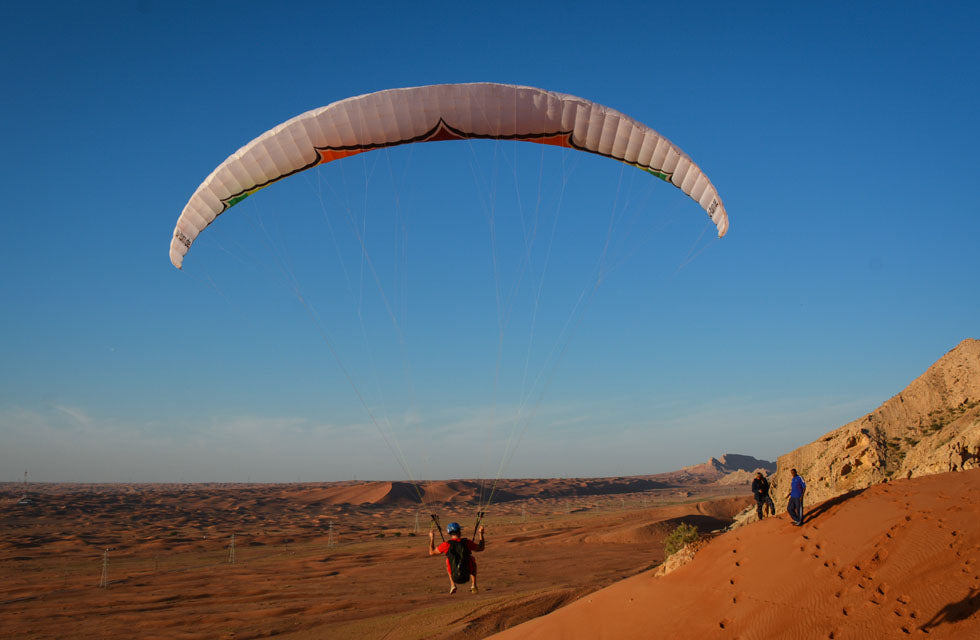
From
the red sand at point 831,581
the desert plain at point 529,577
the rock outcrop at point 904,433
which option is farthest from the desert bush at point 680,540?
the rock outcrop at point 904,433

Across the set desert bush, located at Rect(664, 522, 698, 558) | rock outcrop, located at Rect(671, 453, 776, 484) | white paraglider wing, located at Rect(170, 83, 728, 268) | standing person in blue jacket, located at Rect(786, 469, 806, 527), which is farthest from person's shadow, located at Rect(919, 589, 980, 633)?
rock outcrop, located at Rect(671, 453, 776, 484)

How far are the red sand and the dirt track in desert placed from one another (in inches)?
217

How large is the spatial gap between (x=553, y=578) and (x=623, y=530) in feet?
A: 39.9

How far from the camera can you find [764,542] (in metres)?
10.4

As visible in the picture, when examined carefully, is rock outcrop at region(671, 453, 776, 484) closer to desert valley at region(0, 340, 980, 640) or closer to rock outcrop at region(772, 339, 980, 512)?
desert valley at region(0, 340, 980, 640)

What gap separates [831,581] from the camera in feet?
28.4

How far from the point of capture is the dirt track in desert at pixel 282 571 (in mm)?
16938

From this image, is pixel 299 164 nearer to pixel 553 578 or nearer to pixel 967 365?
pixel 967 365

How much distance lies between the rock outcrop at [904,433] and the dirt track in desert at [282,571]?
26.7 ft

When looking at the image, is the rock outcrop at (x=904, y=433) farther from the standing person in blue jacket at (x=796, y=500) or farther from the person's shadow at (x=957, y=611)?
the person's shadow at (x=957, y=611)

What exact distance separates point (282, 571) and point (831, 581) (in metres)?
25.1

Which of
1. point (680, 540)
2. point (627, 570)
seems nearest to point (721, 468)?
point (627, 570)

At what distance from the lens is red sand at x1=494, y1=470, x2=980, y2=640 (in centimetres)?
759

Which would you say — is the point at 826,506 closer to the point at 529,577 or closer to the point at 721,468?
the point at 529,577
